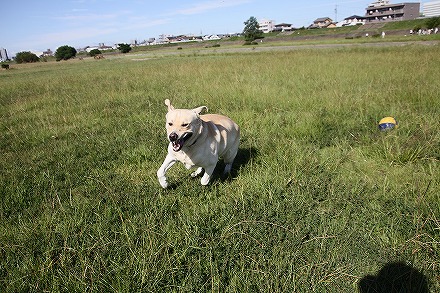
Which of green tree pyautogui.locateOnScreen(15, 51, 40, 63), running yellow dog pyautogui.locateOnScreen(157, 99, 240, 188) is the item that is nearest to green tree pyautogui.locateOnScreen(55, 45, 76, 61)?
green tree pyautogui.locateOnScreen(15, 51, 40, 63)

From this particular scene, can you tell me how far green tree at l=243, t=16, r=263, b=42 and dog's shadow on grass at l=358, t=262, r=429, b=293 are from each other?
88215 millimetres

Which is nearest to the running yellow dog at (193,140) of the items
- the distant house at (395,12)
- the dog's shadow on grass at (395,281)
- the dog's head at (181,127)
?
the dog's head at (181,127)

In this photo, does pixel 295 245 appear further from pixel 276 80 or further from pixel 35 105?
pixel 35 105

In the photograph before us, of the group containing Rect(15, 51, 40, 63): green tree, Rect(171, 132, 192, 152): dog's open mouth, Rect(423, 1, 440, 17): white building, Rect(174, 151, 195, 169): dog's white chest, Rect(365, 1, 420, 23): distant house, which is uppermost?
Rect(423, 1, 440, 17): white building

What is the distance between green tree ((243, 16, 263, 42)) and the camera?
85.2 meters

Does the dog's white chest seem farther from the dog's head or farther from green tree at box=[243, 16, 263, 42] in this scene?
green tree at box=[243, 16, 263, 42]

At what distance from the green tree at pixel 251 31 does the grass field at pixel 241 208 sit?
8494 cm

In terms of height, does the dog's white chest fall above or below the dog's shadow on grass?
above

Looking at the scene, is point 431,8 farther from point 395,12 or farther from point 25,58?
point 25,58

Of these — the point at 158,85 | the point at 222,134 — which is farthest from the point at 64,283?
the point at 158,85

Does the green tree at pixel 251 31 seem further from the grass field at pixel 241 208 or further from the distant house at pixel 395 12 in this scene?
the grass field at pixel 241 208

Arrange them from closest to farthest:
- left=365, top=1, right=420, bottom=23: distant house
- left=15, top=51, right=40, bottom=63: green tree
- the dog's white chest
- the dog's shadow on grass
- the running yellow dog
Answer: the dog's shadow on grass → the running yellow dog → the dog's white chest → left=15, top=51, right=40, bottom=63: green tree → left=365, top=1, right=420, bottom=23: distant house

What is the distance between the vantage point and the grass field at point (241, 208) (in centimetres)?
230

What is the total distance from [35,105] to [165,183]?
27.4ft
